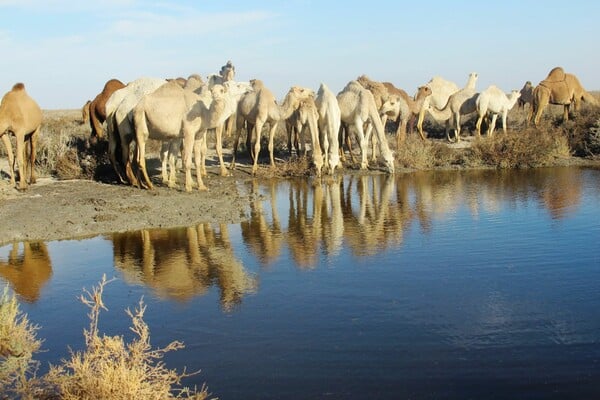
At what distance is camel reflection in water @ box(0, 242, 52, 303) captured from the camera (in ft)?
26.4

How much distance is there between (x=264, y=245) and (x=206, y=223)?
183 centimetres

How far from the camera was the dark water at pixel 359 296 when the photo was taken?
5.36m

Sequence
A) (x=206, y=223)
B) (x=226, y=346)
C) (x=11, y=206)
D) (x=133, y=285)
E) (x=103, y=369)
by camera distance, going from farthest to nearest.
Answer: (x=11, y=206) < (x=206, y=223) < (x=133, y=285) < (x=226, y=346) < (x=103, y=369)

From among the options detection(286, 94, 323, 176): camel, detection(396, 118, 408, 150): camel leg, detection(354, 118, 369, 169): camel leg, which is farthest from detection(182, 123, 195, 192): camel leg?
detection(396, 118, 408, 150): camel leg

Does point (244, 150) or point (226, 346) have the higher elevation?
point (244, 150)

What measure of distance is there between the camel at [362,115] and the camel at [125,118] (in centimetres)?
509

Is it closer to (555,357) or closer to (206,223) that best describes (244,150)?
(206,223)

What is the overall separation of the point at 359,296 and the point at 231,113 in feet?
29.0

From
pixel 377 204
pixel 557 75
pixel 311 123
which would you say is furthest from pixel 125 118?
pixel 557 75

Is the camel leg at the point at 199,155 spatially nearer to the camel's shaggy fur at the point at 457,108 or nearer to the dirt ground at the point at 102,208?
the dirt ground at the point at 102,208

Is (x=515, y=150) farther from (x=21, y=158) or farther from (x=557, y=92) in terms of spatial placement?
(x=21, y=158)

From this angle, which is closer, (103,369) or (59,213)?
(103,369)

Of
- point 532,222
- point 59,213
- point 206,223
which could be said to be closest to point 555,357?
point 532,222

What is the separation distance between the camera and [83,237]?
10680 millimetres
